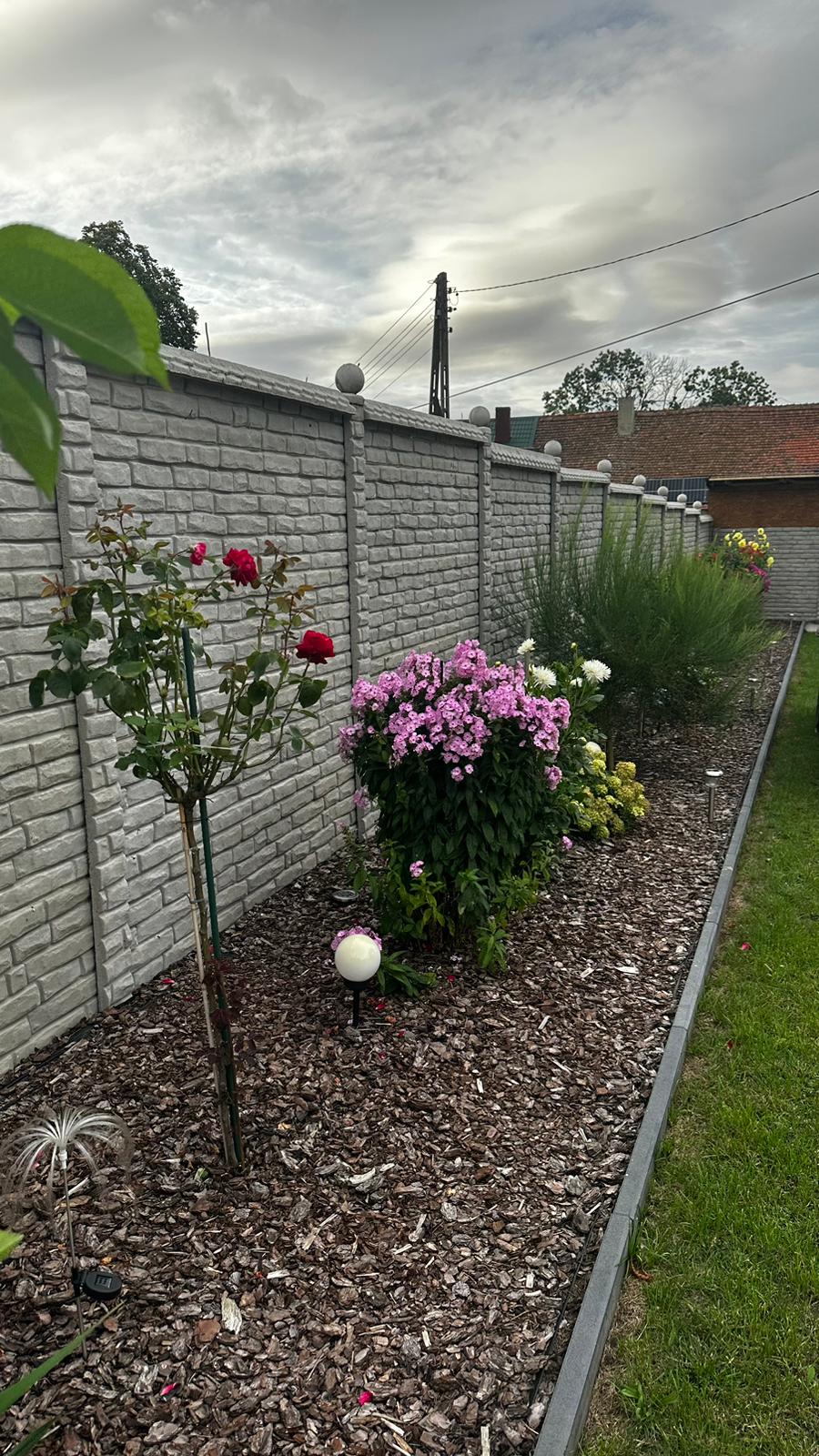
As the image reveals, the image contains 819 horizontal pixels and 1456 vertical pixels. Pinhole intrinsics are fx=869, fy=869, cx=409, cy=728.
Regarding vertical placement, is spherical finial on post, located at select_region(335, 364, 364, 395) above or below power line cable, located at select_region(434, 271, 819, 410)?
below

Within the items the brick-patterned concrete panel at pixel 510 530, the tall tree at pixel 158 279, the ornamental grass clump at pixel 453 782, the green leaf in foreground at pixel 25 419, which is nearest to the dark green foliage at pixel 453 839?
the ornamental grass clump at pixel 453 782

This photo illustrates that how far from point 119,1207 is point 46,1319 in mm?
352

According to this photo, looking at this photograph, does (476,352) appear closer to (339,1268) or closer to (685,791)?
(685,791)

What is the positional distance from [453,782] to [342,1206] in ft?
5.57

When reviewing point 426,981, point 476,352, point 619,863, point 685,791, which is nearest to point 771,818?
point 685,791

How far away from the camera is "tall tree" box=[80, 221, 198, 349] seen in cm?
2386

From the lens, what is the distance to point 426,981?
3451 millimetres

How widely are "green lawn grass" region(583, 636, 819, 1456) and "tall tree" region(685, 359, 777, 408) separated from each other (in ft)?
157

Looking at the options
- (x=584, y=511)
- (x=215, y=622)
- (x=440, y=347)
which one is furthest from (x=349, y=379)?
(x=440, y=347)

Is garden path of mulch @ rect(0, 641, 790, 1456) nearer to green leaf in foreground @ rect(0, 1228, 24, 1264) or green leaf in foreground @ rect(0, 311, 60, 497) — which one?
green leaf in foreground @ rect(0, 1228, 24, 1264)

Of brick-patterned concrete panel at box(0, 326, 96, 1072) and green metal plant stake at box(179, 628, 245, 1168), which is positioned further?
brick-patterned concrete panel at box(0, 326, 96, 1072)

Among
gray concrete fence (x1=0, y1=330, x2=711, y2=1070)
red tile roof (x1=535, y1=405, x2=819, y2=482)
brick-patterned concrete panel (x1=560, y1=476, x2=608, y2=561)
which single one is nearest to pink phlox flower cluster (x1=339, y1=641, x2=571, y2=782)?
gray concrete fence (x1=0, y1=330, x2=711, y2=1070)

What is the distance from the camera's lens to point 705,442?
22.5 meters

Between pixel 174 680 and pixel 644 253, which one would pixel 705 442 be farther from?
pixel 174 680
